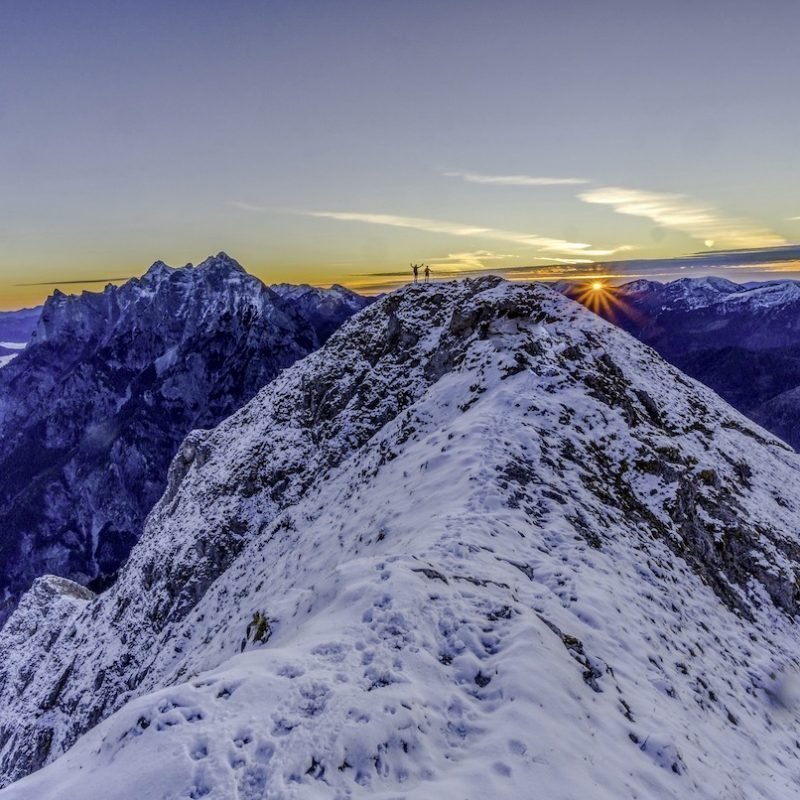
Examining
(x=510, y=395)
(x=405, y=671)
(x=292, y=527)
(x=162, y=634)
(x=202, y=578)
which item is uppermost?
(x=510, y=395)

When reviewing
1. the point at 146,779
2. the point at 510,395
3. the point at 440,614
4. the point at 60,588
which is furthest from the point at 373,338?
the point at 60,588

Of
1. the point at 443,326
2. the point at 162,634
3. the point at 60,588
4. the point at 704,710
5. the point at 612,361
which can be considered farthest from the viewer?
the point at 60,588

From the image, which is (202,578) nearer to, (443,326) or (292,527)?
(292,527)

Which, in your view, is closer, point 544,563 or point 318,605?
point 318,605

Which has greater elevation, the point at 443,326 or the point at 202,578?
the point at 443,326

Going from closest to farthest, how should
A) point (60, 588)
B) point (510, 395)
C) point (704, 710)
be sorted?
point (704, 710) → point (510, 395) → point (60, 588)

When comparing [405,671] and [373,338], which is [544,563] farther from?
[373,338]
